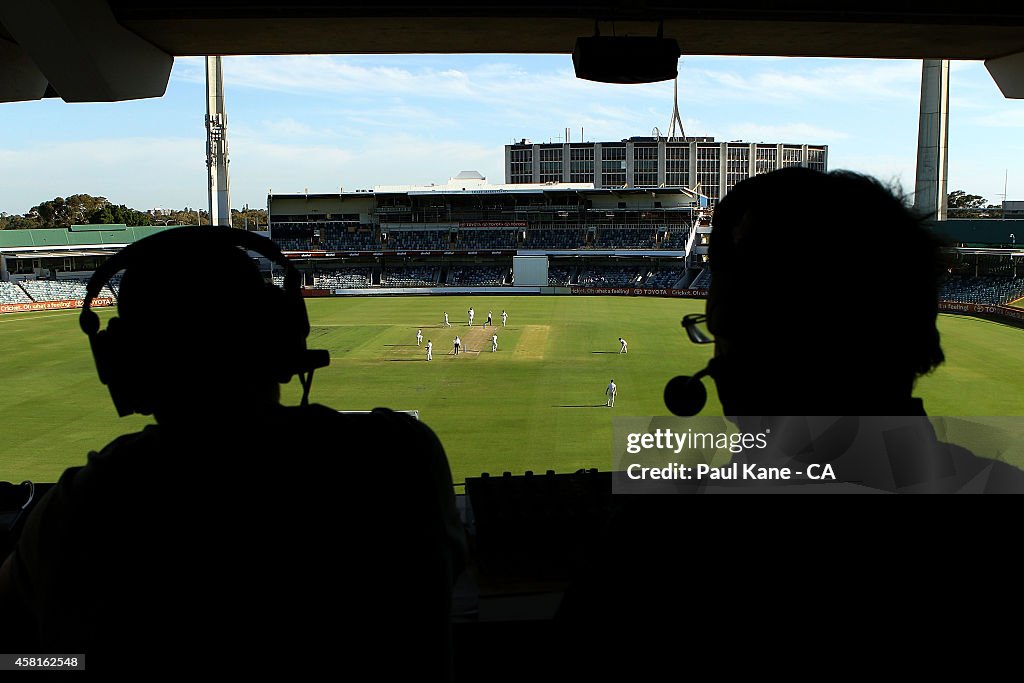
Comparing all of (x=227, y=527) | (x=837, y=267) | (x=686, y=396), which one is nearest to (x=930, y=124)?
(x=686, y=396)

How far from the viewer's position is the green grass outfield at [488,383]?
15.5 metres

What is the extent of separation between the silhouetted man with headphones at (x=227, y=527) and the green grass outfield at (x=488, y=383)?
1254 cm

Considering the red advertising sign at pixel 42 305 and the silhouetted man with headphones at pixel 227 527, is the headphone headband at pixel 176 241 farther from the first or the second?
the red advertising sign at pixel 42 305

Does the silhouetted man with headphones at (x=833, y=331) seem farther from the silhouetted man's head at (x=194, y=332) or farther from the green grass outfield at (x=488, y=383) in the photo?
the green grass outfield at (x=488, y=383)

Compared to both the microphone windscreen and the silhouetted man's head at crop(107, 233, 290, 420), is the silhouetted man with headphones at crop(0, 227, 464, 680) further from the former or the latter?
the microphone windscreen

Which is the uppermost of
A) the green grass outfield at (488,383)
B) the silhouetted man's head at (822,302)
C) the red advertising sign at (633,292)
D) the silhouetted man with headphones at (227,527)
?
the silhouetted man's head at (822,302)

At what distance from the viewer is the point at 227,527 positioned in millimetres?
1078

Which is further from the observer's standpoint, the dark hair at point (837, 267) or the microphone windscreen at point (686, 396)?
the microphone windscreen at point (686, 396)

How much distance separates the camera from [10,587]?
1.15 m

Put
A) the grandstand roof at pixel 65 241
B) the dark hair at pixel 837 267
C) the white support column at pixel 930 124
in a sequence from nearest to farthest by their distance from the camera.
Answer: the dark hair at pixel 837 267
the white support column at pixel 930 124
the grandstand roof at pixel 65 241

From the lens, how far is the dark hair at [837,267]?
0.89 metres

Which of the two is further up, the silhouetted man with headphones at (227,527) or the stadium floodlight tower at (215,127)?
the stadium floodlight tower at (215,127)

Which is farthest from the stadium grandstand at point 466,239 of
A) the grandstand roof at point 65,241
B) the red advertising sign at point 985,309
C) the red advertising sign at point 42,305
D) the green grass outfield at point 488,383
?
the green grass outfield at point 488,383

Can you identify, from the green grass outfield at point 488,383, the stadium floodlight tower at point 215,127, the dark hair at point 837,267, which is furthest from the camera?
the stadium floodlight tower at point 215,127
